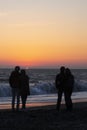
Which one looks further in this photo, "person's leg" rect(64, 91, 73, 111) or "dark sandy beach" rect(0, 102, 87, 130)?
"person's leg" rect(64, 91, 73, 111)

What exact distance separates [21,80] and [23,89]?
18.5 inches

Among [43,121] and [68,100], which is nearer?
[43,121]

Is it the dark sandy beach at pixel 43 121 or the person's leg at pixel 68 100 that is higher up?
the person's leg at pixel 68 100

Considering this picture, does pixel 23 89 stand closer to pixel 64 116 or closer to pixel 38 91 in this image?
pixel 64 116

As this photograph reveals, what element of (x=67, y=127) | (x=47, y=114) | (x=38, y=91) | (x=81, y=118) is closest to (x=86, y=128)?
(x=67, y=127)

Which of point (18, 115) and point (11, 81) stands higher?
point (11, 81)

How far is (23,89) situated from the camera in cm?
2073

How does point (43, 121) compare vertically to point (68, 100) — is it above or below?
below

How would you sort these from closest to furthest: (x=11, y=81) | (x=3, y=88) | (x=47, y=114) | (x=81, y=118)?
(x=81, y=118), (x=47, y=114), (x=11, y=81), (x=3, y=88)

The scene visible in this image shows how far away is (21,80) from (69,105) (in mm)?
2327

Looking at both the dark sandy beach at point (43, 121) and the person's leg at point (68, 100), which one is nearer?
the dark sandy beach at point (43, 121)

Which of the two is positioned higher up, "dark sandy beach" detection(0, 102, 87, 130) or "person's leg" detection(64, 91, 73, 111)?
"person's leg" detection(64, 91, 73, 111)

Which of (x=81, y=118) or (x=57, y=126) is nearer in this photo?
(x=57, y=126)

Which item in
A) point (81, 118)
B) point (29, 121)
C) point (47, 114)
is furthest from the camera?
point (47, 114)
